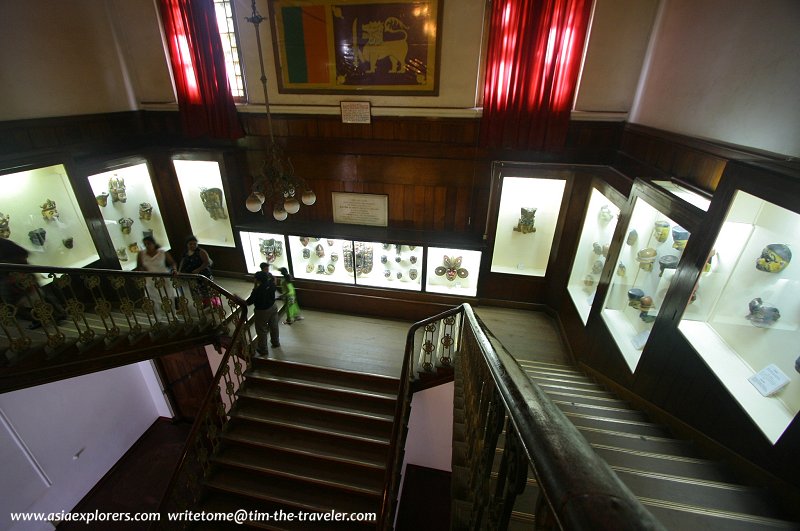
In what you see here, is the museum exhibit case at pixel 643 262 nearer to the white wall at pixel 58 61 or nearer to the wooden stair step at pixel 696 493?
the wooden stair step at pixel 696 493

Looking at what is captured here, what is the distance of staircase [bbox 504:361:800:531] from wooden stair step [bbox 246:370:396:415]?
8.66 feet

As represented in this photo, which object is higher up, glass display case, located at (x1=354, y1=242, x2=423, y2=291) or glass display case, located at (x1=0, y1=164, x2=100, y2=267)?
glass display case, located at (x1=0, y1=164, x2=100, y2=267)

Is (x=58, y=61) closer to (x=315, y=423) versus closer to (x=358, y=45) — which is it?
(x=358, y=45)

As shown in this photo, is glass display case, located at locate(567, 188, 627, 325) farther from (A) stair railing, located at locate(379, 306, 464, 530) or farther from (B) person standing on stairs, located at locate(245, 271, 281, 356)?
(B) person standing on stairs, located at locate(245, 271, 281, 356)

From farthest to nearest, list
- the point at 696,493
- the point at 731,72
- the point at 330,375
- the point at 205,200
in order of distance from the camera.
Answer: the point at 205,200
the point at 330,375
the point at 731,72
the point at 696,493

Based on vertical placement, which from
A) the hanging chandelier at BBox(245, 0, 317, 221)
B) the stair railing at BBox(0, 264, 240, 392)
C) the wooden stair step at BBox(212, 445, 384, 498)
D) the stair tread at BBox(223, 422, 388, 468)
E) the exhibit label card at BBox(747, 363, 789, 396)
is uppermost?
the hanging chandelier at BBox(245, 0, 317, 221)

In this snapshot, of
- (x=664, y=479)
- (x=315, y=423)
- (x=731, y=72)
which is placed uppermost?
(x=731, y=72)

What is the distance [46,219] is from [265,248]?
10.3 feet

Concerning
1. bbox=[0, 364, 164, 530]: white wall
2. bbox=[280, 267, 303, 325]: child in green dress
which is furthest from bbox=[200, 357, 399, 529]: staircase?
bbox=[0, 364, 164, 530]: white wall

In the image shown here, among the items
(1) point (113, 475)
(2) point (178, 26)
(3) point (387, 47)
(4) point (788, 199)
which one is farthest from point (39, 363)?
(4) point (788, 199)

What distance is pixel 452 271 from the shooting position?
20.5ft

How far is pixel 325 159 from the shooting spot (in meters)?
6.12

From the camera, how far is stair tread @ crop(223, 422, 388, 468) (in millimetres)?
4760

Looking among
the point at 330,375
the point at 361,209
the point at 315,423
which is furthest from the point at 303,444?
the point at 361,209
